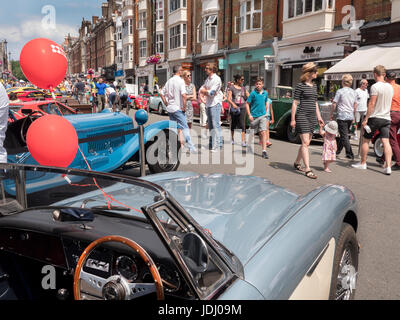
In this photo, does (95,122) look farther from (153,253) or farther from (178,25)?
(178,25)

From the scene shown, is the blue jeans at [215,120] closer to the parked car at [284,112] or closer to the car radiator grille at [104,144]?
the parked car at [284,112]

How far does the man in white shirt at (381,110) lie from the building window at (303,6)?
12.3 m

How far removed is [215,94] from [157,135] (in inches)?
105

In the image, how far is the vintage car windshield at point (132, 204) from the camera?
4.41 feet

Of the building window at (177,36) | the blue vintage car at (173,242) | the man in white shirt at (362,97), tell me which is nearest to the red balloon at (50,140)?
the blue vintage car at (173,242)

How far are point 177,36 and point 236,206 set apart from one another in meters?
33.6

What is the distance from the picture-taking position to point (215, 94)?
8.62 meters

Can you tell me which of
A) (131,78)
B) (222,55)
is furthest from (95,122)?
(131,78)

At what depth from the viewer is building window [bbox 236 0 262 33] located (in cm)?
2267

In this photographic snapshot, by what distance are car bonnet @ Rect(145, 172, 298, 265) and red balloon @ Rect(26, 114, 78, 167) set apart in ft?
3.80

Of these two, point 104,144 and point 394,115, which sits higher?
point 394,115

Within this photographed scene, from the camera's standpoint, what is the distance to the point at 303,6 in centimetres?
1892

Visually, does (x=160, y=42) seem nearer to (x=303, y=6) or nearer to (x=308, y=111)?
(x=303, y=6)

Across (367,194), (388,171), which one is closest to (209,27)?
(388,171)
